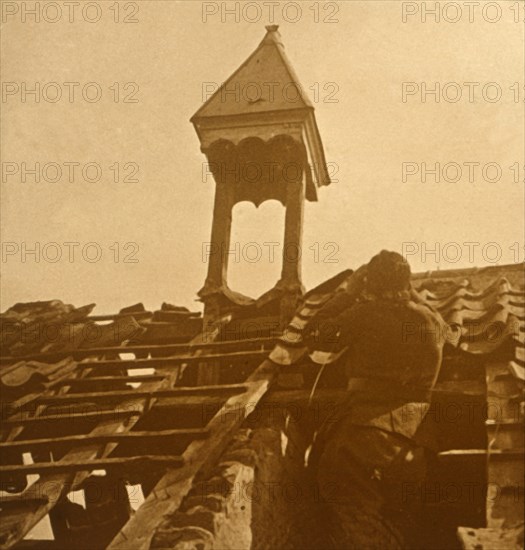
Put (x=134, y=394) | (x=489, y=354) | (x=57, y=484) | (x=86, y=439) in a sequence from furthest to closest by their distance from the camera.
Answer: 1. (x=134, y=394)
2. (x=489, y=354)
3. (x=86, y=439)
4. (x=57, y=484)

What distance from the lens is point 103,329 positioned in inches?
374

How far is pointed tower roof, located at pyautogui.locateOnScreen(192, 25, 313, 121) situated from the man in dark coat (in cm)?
571

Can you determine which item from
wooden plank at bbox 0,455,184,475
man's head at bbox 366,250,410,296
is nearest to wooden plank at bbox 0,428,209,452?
wooden plank at bbox 0,455,184,475

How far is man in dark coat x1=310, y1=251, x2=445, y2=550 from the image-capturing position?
5.74 metres

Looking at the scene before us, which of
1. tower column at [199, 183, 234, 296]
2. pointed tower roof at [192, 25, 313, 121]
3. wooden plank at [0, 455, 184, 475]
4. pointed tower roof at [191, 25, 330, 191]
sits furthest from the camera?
pointed tower roof at [192, 25, 313, 121]

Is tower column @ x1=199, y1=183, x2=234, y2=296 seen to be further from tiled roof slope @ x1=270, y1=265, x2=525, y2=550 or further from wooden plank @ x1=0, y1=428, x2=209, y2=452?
wooden plank @ x1=0, y1=428, x2=209, y2=452

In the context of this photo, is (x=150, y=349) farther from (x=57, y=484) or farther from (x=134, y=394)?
(x=57, y=484)

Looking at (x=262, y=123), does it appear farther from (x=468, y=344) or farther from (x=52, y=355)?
(x=468, y=344)

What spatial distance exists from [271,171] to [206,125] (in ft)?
3.73

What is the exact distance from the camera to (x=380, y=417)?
588cm

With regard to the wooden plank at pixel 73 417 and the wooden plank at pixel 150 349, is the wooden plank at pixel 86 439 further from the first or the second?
the wooden plank at pixel 150 349

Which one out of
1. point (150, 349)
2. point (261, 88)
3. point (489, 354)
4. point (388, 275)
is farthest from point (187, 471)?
point (261, 88)

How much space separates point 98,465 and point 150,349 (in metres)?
2.77

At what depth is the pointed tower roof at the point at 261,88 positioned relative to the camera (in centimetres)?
1170
